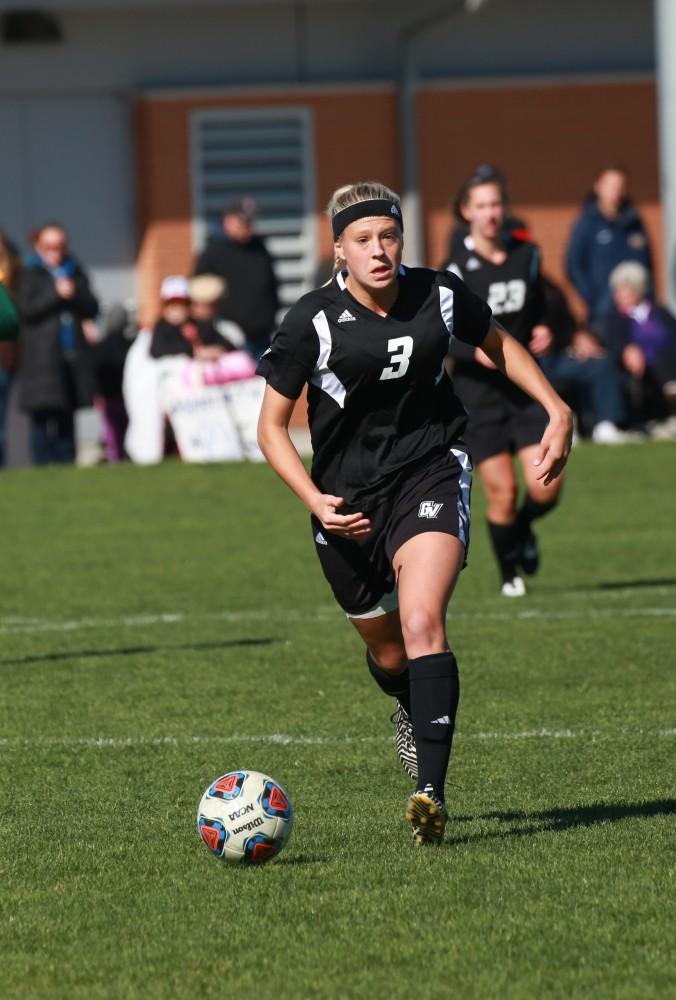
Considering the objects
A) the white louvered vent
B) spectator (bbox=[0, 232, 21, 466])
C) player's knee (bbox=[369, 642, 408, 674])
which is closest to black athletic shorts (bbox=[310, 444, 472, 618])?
player's knee (bbox=[369, 642, 408, 674])

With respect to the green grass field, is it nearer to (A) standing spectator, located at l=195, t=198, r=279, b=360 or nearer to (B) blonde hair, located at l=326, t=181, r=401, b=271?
(B) blonde hair, located at l=326, t=181, r=401, b=271

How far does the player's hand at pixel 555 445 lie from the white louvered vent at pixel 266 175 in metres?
17.7

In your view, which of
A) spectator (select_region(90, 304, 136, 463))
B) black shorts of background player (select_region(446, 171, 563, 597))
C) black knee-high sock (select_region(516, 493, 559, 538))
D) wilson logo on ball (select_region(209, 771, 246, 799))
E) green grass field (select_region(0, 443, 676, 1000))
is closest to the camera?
green grass field (select_region(0, 443, 676, 1000))

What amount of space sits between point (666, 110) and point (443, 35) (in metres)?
4.67

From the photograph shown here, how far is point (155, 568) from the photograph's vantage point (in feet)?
45.2

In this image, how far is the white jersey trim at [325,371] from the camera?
6430 mm

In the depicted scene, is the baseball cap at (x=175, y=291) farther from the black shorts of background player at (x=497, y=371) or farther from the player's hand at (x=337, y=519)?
the player's hand at (x=337, y=519)

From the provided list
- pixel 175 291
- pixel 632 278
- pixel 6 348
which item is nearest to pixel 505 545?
pixel 6 348

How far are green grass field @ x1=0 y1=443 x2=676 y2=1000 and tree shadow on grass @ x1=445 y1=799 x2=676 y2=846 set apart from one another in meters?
0.02

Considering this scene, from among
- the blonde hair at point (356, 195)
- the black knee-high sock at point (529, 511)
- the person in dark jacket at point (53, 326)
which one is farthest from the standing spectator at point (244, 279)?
the blonde hair at point (356, 195)

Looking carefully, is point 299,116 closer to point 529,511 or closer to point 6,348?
point 6,348

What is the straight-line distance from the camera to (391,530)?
A: 654 cm

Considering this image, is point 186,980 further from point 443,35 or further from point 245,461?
point 443,35

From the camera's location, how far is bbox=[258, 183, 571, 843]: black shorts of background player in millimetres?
6254
